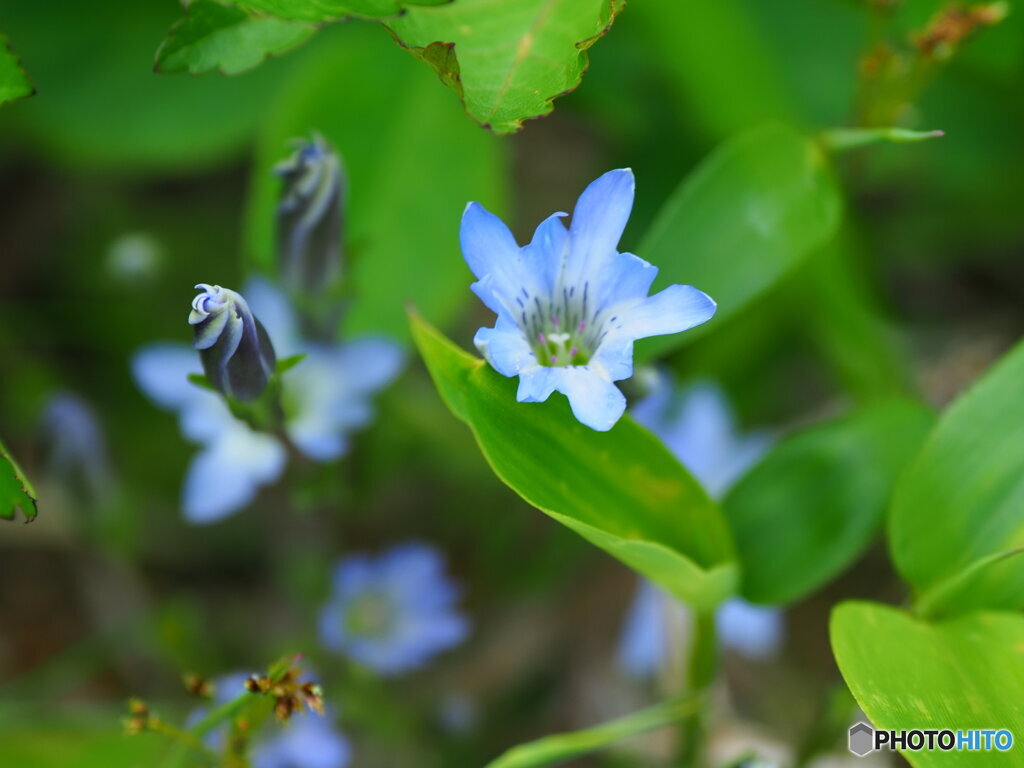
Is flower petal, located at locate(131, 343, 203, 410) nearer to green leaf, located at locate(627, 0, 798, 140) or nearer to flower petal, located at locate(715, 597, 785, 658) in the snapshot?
flower petal, located at locate(715, 597, 785, 658)

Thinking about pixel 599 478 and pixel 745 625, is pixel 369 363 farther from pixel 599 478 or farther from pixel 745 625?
pixel 745 625

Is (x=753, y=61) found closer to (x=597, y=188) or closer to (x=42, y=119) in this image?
(x=597, y=188)

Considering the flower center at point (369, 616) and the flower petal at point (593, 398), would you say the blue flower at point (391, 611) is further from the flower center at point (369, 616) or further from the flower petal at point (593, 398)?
the flower petal at point (593, 398)

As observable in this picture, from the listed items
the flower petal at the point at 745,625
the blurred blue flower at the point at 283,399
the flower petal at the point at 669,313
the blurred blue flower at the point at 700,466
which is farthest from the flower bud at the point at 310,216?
the flower petal at the point at 745,625

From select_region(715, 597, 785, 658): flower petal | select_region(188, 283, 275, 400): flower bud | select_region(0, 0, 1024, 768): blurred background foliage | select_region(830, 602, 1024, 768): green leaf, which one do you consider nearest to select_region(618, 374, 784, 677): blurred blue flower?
select_region(715, 597, 785, 658): flower petal

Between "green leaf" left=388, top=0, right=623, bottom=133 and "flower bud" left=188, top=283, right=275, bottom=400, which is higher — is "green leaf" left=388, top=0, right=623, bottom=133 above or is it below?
above

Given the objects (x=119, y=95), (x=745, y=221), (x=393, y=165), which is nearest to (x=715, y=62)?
(x=393, y=165)
